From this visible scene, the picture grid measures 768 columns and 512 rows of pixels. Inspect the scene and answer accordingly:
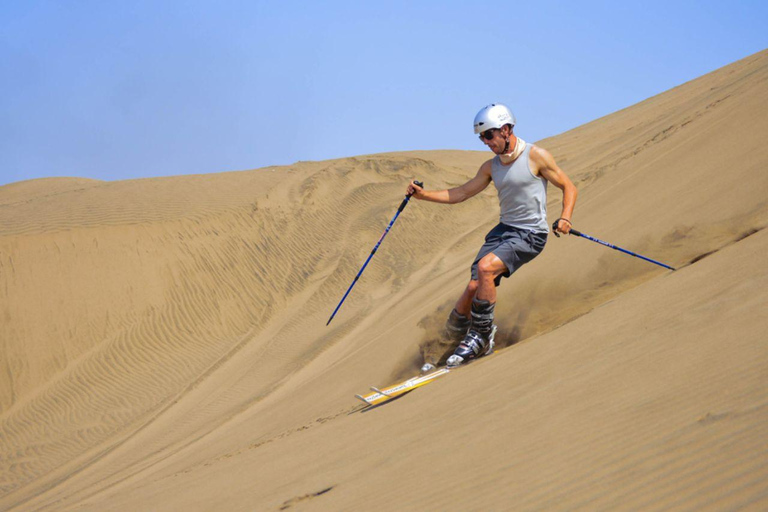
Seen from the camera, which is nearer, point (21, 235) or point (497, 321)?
point (497, 321)

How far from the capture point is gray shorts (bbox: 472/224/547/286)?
6.62 meters

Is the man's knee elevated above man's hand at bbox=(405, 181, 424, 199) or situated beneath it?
situated beneath

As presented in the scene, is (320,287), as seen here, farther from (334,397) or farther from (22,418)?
(334,397)

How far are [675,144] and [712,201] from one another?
164 inches

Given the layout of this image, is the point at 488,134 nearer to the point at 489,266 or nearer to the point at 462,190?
the point at 462,190

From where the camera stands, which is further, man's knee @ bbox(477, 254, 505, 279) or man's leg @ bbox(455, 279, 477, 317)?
man's leg @ bbox(455, 279, 477, 317)

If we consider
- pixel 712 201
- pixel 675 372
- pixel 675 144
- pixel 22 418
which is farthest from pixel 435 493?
pixel 22 418

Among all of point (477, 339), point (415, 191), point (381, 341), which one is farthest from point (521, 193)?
point (381, 341)

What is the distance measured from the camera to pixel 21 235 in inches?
717

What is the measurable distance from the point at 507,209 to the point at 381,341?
3.81 metres

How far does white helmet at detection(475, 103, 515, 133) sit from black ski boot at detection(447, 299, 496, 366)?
56.9 inches

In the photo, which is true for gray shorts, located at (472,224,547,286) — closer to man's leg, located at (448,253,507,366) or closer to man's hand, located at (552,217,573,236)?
man's leg, located at (448,253,507,366)

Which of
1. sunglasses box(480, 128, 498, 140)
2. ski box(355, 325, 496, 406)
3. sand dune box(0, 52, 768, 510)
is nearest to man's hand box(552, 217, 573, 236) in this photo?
sand dune box(0, 52, 768, 510)

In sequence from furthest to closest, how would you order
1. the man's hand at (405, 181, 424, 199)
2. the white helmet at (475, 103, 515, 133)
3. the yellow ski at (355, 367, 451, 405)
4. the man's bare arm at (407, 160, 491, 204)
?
1. the man's hand at (405, 181, 424, 199)
2. the man's bare arm at (407, 160, 491, 204)
3. the yellow ski at (355, 367, 451, 405)
4. the white helmet at (475, 103, 515, 133)
